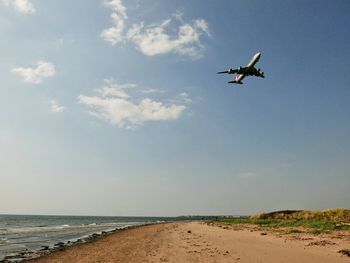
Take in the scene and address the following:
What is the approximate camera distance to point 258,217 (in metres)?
76.1

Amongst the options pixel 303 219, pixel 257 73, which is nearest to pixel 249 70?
pixel 257 73

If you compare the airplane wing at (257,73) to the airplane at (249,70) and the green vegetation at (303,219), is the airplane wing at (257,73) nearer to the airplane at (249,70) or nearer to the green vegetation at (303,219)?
the airplane at (249,70)

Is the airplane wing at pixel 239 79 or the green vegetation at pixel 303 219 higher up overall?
the airplane wing at pixel 239 79

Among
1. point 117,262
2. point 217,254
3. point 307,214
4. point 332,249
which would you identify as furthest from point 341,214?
point 117,262

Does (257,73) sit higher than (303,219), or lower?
higher

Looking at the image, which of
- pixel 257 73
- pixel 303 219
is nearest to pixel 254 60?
pixel 257 73

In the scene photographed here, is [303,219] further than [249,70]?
Yes

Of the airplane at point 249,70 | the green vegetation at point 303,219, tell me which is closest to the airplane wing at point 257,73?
the airplane at point 249,70

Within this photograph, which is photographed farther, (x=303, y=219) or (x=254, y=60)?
(x=303, y=219)

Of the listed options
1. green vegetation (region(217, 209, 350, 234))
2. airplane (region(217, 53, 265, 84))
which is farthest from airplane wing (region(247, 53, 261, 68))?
green vegetation (region(217, 209, 350, 234))

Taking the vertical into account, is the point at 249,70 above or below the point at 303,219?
above

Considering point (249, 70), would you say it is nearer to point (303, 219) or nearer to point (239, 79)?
point (239, 79)

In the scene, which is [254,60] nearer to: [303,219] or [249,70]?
[249,70]

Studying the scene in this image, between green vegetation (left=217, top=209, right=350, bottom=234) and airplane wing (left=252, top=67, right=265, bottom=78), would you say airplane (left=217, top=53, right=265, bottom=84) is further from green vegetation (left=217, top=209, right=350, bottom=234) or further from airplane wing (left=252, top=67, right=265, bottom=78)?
green vegetation (left=217, top=209, right=350, bottom=234)
